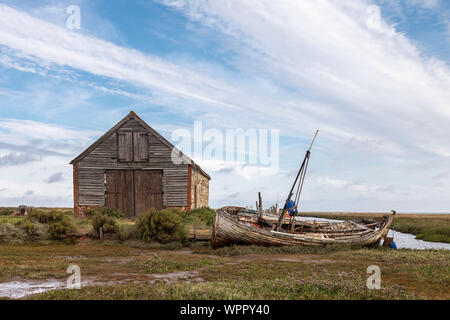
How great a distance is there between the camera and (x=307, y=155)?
66.6ft

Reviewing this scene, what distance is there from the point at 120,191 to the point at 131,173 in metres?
1.61

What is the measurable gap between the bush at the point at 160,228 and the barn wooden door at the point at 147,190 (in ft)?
23.9

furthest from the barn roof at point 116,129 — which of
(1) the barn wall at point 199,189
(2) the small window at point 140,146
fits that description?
(1) the barn wall at point 199,189

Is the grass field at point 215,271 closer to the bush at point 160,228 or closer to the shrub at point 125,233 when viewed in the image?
A: the shrub at point 125,233

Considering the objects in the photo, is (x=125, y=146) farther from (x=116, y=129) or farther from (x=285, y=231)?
(x=285, y=231)

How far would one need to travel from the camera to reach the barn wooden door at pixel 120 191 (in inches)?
1093

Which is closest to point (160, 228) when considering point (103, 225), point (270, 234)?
point (103, 225)

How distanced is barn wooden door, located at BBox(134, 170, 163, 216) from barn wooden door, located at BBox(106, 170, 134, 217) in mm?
441

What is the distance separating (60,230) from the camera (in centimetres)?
2034

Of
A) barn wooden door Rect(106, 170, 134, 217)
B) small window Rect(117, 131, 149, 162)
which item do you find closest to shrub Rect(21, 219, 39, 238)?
barn wooden door Rect(106, 170, 134, 217)
